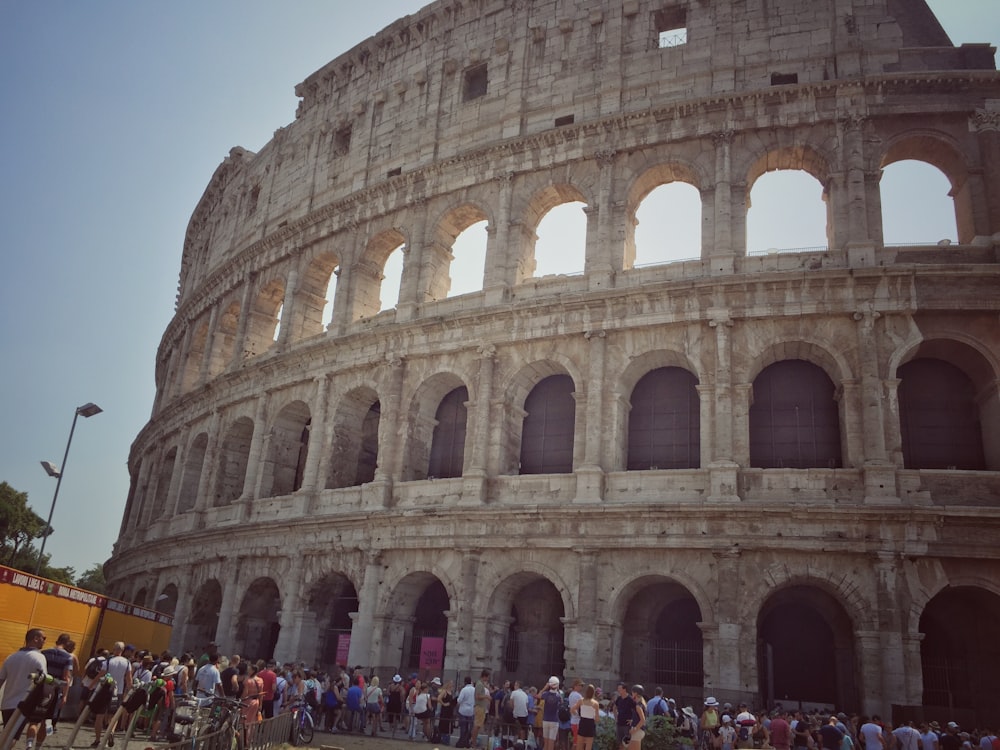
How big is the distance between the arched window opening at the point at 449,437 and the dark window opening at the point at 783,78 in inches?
409

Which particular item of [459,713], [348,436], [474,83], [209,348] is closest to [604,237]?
[474,83]

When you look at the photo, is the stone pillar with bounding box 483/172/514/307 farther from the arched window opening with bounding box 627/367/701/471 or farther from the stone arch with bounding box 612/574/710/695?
the stone arch with bounding box 612/574/710/695

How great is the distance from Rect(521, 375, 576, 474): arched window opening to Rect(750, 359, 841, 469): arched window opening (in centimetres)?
414

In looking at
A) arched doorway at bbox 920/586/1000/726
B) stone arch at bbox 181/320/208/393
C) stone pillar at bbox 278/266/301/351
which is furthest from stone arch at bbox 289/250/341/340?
arched doorway at bbox 920/586/1000/726

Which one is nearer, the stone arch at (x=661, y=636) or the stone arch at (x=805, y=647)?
the stone arch at (x=805, y=647)

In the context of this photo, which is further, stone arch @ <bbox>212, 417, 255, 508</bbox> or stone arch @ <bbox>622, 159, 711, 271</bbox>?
stone arch @ <bbox>212, 417, 255, 508</bbox>

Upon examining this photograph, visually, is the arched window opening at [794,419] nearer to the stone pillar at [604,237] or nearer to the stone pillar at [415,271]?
the stone pillar at [604,237]

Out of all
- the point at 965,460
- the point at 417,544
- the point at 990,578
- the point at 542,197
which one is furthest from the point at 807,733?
the point at 542,197

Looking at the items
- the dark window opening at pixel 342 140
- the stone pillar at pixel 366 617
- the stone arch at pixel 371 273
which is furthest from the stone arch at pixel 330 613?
the dark window opening at pixel 342 140

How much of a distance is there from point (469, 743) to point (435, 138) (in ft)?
52.0

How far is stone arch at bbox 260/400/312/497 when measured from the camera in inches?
917

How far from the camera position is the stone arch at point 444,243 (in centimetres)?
2173

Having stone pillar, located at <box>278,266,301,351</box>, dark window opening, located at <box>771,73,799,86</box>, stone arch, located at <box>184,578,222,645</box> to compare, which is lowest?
stone arch, located at <box>184,578,222,645</box>

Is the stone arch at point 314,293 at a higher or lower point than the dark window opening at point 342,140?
lower
